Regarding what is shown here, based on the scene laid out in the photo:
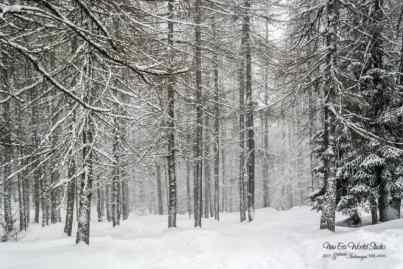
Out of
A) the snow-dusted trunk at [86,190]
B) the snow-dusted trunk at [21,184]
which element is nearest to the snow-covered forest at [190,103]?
the snow-dusted trunk at [86,190]

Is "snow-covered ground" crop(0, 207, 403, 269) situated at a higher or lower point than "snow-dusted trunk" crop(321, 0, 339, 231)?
lower

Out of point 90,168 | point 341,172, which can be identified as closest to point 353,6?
point 341,172

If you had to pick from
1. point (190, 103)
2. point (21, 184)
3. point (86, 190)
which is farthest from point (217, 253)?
point (21, 184)

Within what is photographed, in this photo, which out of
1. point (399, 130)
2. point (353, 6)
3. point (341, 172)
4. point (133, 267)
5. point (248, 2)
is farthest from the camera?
point (248, 2)

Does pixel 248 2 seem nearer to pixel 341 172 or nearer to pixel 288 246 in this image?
pixel 341 172

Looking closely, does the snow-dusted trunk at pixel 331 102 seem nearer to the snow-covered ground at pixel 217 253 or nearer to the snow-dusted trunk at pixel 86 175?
the snow-covered ground at pixel 217 253

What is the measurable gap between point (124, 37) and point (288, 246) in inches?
246

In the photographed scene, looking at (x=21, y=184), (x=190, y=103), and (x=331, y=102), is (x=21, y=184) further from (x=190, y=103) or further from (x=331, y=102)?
(x=331, y=102)

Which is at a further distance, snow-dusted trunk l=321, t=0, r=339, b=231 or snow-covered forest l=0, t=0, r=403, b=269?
snow-dusted trunk l=321, t=0, r=339, b=231

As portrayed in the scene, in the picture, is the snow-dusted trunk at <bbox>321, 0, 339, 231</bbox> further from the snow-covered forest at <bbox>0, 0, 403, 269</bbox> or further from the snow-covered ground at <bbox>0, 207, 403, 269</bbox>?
the snow-covered ground at <bbox>0, 207, 403, 269</bbox>

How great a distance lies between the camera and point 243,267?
22.3ft

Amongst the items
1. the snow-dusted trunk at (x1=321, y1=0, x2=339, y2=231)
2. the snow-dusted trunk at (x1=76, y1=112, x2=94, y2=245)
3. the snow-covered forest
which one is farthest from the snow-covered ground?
the snow-dusted trunk at (x1=321, y1=0, x2=339, y2=231)

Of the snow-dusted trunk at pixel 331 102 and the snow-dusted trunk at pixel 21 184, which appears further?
the snow-dusted trunk at pixel 21 184

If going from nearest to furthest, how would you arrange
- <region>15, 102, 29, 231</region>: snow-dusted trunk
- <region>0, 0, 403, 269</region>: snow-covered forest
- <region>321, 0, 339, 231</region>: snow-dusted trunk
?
<region>0, 0, 403, 269</region>: snow-covered forest
<region>321, 0, 339, 231</region>: snow-dusted trunk
<region>15, 102, 29, 231</region>: snow-dusted trunk
